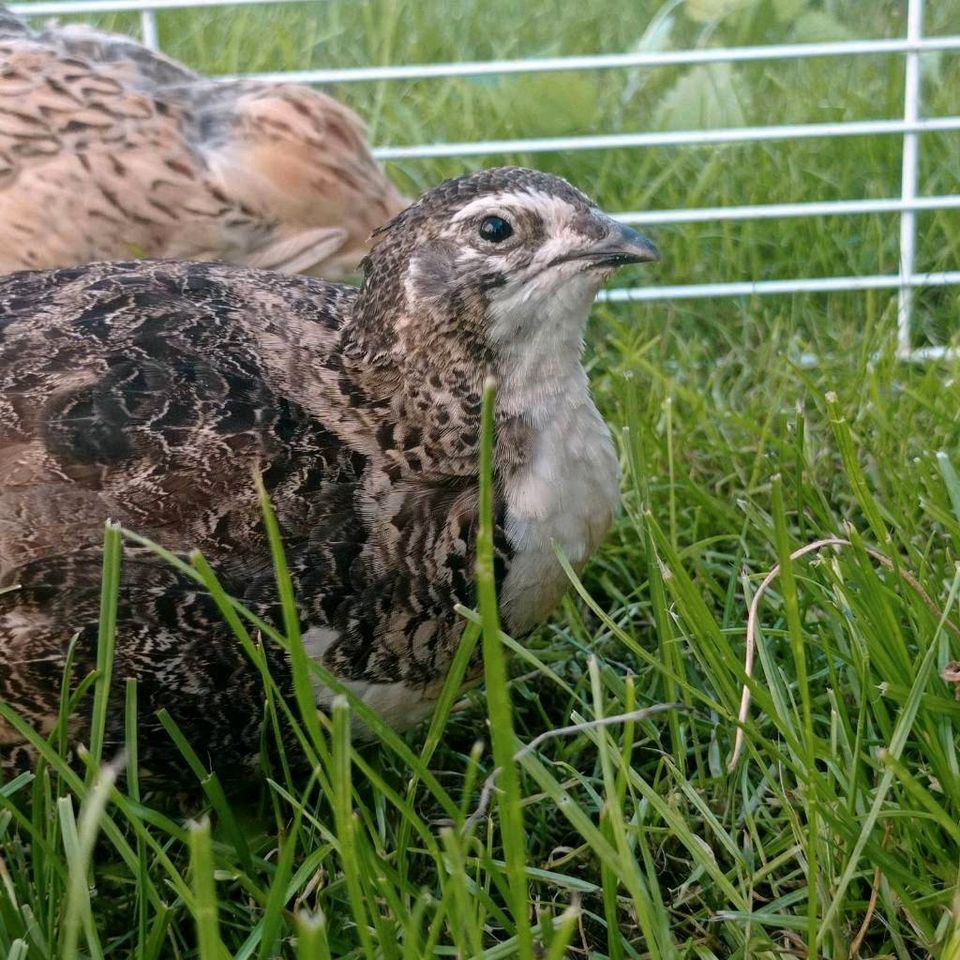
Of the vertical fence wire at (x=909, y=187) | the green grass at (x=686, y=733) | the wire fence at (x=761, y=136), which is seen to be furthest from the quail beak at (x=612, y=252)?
the vertical fence wire at (x=909, y=187)

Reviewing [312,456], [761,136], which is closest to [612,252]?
[312,456]

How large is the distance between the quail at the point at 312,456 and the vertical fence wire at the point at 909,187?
1.39 meters

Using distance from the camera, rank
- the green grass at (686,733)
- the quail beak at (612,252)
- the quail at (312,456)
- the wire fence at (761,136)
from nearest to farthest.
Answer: the green grass at (686,733) < the quail at (312,456) < the quail beak at (612,252) < the wire fence at (761,136)

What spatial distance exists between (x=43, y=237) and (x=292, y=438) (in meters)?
1.23

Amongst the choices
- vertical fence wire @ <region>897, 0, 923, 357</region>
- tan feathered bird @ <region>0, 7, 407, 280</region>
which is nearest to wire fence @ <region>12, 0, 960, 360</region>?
vertical fence wire @ <region>897, 0, 923, 357</region>

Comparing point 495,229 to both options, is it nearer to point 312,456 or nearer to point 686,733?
point 312,456

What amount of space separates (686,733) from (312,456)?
70 cm

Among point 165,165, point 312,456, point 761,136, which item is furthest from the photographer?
point 761,136

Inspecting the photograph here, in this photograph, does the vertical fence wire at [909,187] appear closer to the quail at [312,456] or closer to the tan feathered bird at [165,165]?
the tan feathered bird at [165,165]

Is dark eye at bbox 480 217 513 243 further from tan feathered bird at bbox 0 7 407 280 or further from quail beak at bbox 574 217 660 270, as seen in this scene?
tan feathered bird at bbox 0 7 407 280

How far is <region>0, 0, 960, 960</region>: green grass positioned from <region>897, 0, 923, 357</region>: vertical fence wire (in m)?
0.07

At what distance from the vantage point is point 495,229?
192 centimetres

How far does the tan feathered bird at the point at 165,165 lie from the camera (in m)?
2.86

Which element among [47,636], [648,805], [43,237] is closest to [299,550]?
[47,636]
